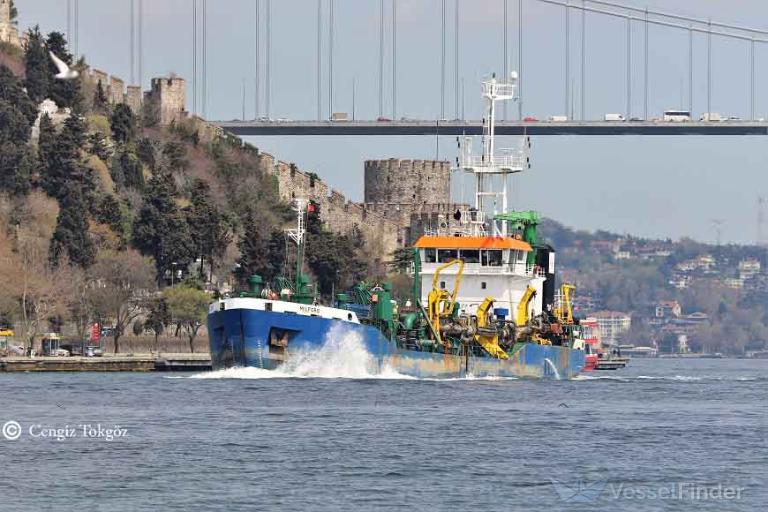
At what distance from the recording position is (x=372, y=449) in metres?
43.9

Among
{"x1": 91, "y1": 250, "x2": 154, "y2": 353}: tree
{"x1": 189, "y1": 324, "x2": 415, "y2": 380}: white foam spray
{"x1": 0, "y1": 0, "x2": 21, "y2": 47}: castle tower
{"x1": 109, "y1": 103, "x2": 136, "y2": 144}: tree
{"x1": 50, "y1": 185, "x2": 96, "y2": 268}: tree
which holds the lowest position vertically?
{"x1": 189, "y1": 324, "x2": 415, "y2": 380}: white foam spray

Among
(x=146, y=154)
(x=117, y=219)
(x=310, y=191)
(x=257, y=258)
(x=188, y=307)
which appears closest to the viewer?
(x=188, y=307)

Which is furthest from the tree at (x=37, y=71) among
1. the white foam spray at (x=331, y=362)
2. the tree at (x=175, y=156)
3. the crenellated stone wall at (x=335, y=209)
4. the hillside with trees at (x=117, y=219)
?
the white foam spray at (x=331, y=362)

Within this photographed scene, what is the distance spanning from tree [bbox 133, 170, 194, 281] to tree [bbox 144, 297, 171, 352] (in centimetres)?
484

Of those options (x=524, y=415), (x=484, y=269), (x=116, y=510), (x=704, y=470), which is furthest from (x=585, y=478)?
(x=484, y=269)

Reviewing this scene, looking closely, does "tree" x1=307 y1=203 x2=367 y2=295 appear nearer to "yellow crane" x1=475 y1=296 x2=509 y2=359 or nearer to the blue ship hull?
"yellow crane" x1=475 y1=296 x2=509 y2=359

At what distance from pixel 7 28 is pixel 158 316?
90.3 feet

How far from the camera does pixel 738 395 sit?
6744cm

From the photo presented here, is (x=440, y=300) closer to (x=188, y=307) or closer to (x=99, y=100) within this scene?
(x=188, y=307)

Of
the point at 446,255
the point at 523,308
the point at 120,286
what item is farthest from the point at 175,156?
the point at 523,308

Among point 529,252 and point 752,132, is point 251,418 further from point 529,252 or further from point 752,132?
point 752,132

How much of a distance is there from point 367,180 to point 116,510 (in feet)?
321

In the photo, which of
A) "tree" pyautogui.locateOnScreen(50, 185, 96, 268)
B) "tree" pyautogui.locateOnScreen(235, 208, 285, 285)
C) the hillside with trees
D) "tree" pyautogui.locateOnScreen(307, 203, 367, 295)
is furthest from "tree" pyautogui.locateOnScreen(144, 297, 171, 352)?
"tree" pyautogui.locateOnScreen(307, 203, 367, 295)

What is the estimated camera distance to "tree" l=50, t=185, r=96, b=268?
9394 centimetres
